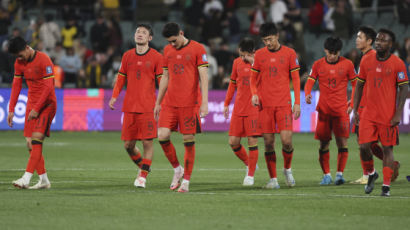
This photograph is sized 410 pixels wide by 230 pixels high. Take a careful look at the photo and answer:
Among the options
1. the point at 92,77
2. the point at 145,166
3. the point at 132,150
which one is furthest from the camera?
the point at 92,77

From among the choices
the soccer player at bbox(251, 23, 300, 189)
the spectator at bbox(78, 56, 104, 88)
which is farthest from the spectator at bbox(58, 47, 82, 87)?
the soccer player at bbox(251, 23, 300, 189)

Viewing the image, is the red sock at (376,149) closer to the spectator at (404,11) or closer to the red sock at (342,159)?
the red sock at (342,159)

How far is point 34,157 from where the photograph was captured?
1212 centimetres

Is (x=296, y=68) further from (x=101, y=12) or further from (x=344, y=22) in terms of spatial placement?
(x=101, y=12)

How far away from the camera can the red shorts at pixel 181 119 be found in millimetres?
11945

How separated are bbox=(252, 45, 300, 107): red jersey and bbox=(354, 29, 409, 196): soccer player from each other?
1.63 meters

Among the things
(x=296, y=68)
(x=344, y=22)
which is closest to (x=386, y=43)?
(x=296, y=68)

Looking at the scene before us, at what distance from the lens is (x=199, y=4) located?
1262 inches

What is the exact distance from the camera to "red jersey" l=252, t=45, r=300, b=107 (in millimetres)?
12570

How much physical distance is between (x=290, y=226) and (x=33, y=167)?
16.0 ft

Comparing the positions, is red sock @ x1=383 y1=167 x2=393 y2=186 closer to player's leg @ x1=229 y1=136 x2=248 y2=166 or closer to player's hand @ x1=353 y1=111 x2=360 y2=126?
player's hand @ x1=353 y1=111 x2=360 y2=126

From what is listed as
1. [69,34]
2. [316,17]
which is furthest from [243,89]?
[316,17]

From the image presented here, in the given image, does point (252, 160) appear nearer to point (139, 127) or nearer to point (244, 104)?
point (244, 104)

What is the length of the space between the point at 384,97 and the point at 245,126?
3399 mm
